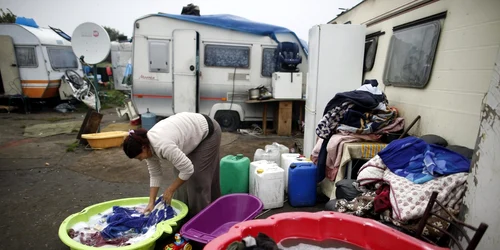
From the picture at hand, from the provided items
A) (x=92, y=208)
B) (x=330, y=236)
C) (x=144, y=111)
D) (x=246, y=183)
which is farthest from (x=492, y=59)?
(x=144, y=111)

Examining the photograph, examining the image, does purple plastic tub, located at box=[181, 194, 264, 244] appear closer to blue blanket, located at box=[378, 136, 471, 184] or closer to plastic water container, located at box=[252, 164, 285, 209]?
plastic water container, located at box=[252, 164, 285, 209]

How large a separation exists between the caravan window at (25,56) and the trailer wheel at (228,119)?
739 cm

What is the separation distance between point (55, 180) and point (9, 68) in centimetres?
784

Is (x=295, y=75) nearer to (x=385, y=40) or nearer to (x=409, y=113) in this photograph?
(x=385, y=40)

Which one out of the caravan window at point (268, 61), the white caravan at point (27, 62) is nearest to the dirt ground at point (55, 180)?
the caravan window at point (268, 61)

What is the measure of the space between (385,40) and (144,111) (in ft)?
19.0

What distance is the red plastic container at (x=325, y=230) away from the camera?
1932 millimetres

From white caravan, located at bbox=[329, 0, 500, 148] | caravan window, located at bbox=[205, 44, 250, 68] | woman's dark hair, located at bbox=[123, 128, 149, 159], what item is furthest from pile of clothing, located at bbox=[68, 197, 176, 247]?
caravan window, located at bbox=[205, 44, 250, 68]

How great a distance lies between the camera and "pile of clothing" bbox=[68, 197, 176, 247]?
2.56 m

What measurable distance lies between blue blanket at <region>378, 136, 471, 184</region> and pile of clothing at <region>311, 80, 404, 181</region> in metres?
0.90

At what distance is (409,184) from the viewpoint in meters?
2.25

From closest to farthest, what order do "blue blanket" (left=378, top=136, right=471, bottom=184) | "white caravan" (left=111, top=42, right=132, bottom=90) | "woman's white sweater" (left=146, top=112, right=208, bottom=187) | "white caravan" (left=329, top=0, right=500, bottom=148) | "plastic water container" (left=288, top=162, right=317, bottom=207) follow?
"blue blanket" (left=378, top=136, right=471, bottom=184) → "woman's white sweater" (left=146, top=112, right=208, bottom=187) → "white caravan" (left=329, top=0, right=500, bottom=148) → "plastic water container" (left=288, top=162, right=317, bottom=207) → "white caravan" (left=111, top=42, right=132, bottom=90)

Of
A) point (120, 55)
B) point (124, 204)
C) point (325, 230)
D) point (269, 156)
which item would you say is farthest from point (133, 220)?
point (120, 55)

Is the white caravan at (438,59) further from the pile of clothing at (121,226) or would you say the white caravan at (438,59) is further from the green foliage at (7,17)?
the green foliage at (7,17)
